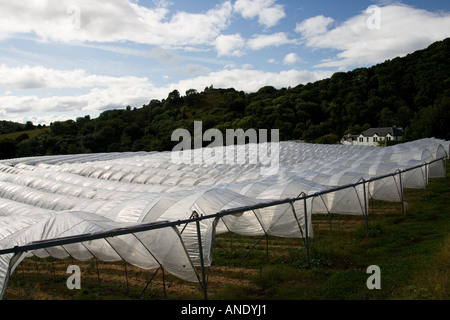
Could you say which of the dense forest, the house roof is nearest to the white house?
the house roof

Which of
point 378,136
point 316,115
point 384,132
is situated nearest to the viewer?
point 384,132

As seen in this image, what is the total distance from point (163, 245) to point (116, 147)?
8493cm

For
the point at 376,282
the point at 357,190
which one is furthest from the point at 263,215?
the point at 357,190

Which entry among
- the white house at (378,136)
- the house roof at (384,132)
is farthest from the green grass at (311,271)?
the house roof at (384,132)

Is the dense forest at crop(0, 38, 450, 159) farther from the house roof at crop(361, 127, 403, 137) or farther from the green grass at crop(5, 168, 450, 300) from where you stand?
the green grass at crop(5, 168, 450, 300)

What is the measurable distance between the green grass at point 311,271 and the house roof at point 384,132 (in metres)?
65.2

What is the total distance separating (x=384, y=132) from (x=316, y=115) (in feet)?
58.8

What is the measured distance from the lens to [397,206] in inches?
813

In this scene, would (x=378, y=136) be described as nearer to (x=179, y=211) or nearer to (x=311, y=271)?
(x=311, y=271)

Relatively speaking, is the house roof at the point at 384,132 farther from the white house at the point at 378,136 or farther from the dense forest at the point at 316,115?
the dense forest at the point at 316,115

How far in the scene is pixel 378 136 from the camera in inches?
3081

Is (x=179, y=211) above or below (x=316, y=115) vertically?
below

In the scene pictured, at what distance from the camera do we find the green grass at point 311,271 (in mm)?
8820

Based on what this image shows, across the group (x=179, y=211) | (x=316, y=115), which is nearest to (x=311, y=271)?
(x=179, y=211)
